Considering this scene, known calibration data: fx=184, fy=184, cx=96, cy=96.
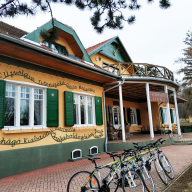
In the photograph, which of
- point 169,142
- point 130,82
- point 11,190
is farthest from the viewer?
point 169,142

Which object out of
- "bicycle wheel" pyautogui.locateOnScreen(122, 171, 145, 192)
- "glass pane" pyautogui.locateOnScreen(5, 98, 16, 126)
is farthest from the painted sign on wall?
"bicycle wheel" pyautogui.locateOnScreen(122, 171, 145, 192)

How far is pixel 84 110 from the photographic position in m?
8.51

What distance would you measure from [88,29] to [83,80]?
3674 mm

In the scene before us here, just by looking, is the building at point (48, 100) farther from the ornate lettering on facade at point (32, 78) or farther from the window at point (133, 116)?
the window at point (133, 116)

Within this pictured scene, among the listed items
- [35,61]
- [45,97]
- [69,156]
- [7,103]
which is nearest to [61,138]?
[69,156]

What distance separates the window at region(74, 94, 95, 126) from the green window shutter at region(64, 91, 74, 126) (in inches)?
18.8

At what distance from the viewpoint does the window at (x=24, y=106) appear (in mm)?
5777

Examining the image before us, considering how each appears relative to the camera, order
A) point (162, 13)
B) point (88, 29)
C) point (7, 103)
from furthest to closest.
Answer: point (7, 103) < point (88, 29) < point (162, 13)

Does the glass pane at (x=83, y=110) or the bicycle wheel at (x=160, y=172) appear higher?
the glass pane at (x=83, y=110)

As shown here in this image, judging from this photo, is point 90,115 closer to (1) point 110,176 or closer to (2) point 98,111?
(2) point 98,111

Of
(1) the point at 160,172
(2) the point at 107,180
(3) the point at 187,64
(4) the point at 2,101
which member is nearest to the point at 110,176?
(2) the point at 107,180

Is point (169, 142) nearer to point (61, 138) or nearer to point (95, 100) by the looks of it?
point (95, 100)

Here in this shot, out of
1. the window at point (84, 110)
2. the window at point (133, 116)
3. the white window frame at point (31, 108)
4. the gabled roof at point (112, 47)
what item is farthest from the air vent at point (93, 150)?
the window at point (133, 116)

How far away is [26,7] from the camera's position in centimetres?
461
